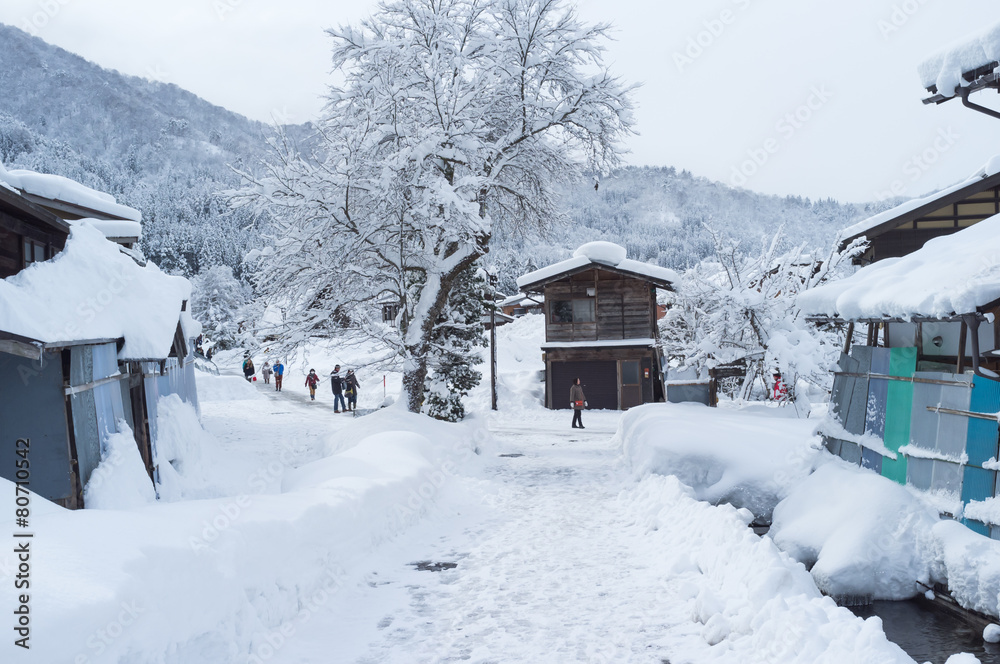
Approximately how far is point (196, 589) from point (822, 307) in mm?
9483

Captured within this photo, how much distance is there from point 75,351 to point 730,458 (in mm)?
10258

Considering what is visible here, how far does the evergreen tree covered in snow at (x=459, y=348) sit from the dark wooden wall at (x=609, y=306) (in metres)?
9.75

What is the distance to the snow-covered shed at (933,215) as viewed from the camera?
17234mm

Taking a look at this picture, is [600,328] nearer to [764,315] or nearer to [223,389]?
[764,315]

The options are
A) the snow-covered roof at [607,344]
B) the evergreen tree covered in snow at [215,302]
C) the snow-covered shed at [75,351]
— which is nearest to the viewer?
the snow-covered shed at [75,351]

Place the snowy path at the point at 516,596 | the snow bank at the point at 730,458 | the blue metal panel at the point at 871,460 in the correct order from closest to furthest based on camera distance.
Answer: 1. the snowy path at the point at 516,596
2. the blue metal panel at the point at 871,460
3. the snow bank at the point at 730,458

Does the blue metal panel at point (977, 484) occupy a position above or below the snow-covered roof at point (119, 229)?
below

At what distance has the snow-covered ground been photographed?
14.9ft

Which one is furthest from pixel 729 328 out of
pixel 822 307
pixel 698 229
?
pixel 698 229

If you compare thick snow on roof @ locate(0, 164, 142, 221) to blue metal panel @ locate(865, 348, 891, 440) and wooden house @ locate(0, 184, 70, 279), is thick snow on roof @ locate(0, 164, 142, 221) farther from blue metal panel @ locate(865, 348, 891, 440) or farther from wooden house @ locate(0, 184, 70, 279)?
blue metal panel @ locate(865, 348, 891, 440)

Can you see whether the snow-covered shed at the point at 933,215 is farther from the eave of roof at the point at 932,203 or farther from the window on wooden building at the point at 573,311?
the window on wooden building at the point at 573,311

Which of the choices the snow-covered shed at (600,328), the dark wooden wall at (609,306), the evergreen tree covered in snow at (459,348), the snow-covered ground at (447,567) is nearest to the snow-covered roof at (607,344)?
the snow-covered shed at (600,328)

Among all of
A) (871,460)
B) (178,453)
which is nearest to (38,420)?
(178,453)

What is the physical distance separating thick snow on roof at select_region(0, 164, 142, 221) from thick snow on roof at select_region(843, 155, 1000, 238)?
19058 mm
